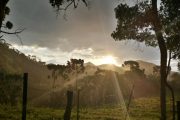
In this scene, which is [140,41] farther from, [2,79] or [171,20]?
[2,79]

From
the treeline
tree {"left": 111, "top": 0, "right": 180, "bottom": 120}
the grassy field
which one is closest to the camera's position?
tree {"left": 111, "top": 0, "right": 180, "bottom": 120}

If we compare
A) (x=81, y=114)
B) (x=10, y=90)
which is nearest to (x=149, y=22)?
(x=81, y=114)

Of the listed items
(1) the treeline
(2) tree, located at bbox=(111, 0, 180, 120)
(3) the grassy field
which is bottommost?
(3) the grassy field

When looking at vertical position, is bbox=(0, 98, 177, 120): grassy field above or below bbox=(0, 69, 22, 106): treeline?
below

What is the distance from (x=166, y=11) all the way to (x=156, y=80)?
122m

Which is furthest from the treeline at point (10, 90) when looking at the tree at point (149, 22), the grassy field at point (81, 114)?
A: the tree at point (149, 22)

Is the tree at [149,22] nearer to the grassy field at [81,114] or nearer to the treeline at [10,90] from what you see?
the grassy field at [81,114]

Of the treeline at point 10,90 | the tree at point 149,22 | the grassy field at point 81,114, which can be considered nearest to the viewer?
the tree at point 149,22

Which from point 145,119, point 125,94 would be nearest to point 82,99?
point 125,94

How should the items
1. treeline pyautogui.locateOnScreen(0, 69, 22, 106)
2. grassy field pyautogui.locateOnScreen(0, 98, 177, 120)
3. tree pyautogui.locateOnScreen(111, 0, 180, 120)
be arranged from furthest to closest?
treeline pyautogui.locateOnScreen(0, 69, 22, 106), grassy field pyautogui.locateOnScreen(0, 98, 177, 120), tree pyautogui.locateOnScreen(111, 0, 180, 120)

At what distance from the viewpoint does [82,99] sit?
95.5 m

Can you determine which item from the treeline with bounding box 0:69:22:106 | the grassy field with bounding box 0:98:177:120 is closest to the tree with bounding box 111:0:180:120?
the grassy field with bounding box 0:98:177:120

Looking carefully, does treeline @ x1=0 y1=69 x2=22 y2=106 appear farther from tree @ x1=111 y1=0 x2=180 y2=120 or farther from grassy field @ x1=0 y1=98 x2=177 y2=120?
tree @ x1=111 y1=0 x2=180 y2=120

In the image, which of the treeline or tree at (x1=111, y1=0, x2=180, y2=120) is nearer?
tree at (x1=111, y1=0, x2=180, y2=120)
